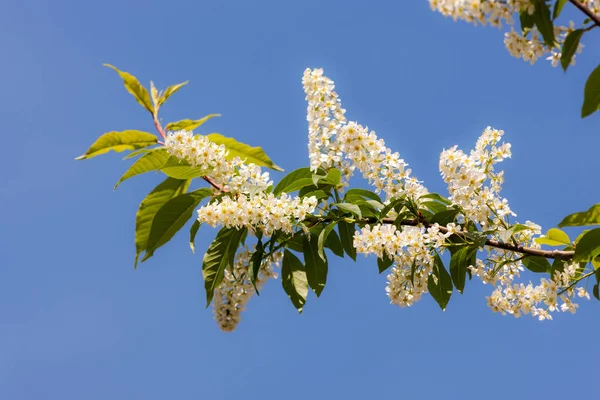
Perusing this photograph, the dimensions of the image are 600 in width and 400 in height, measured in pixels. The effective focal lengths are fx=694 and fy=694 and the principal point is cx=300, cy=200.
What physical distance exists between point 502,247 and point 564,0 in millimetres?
1150

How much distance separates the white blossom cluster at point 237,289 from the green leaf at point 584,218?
1.31 m

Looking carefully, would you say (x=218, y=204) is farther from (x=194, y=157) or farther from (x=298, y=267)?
(x=298, y=267)

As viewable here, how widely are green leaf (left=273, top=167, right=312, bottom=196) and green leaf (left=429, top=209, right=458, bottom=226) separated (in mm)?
602

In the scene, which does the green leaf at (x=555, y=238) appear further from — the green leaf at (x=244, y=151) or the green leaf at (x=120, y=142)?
the green leaf at (x=120, y=142)

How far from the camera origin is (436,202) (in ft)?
10.5

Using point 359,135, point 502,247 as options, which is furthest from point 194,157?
point 502,247

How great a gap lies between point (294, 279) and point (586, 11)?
1.79 m

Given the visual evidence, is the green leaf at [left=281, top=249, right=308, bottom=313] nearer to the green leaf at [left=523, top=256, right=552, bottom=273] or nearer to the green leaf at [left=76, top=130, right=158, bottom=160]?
the green leaf at [left=76, top=130, right=158, bottom=160]

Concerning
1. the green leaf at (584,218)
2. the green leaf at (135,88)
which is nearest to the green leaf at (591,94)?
the green leaf at (584,218)

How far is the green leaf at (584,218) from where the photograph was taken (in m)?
2.72

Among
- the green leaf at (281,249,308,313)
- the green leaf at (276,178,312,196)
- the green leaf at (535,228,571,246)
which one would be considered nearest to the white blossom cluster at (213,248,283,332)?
the green leaf at (281,249,308,313)

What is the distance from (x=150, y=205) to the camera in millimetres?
3279

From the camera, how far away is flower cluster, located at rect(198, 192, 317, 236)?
2885 mm

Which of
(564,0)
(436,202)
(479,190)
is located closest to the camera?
(564,0)
